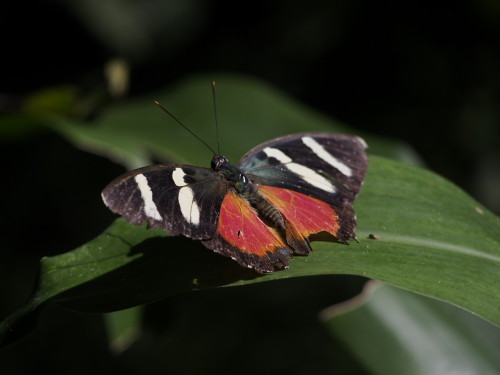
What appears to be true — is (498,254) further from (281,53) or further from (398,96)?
Answer: (281,53)

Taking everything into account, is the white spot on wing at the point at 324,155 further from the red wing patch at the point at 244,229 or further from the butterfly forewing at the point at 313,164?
the red wing patch at the point at 244,229

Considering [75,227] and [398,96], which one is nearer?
[75,227]

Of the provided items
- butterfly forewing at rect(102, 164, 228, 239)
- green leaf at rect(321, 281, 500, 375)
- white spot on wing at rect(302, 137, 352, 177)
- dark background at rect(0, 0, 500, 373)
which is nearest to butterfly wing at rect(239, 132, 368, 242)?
white spot on wing at rect(302, 137, 352, 177)

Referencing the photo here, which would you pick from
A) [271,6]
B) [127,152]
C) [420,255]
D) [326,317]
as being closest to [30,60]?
[271,6]

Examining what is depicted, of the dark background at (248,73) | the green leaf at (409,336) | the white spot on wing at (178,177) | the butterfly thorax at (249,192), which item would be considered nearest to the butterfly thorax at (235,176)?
the butterfly thorax at (249,192)

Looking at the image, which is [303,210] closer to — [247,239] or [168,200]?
[247,239]

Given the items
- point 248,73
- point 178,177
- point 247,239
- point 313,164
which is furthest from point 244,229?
point 248,73
